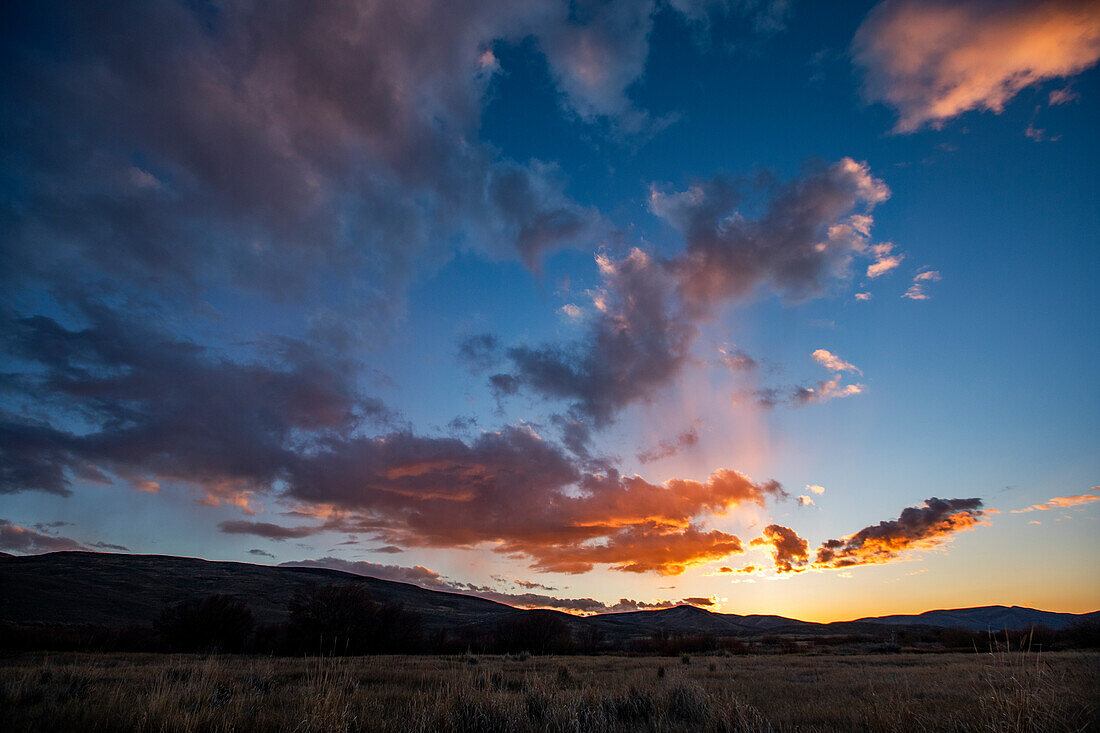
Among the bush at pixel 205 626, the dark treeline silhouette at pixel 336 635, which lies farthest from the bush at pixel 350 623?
the bush at pixel 205 626

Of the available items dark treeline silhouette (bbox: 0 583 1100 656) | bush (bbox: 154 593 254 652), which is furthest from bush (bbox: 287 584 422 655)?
bush (bbox: 154 593 254 652)

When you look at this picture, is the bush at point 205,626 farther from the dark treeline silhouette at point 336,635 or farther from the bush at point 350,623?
the bush at point 350,623

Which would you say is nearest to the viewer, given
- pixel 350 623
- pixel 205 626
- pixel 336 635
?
pixel 205 626

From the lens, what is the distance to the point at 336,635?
4838cm

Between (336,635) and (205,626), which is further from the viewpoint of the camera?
(336,635)

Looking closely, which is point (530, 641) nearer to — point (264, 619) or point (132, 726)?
point (132, 726)

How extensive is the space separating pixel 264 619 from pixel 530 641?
276 ft

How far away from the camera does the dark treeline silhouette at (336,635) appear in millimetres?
45562

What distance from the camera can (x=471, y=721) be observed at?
6.97m

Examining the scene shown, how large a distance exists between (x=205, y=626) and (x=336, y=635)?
12599 mm

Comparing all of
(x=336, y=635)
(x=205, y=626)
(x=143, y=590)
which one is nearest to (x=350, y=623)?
(x=336, y=635)

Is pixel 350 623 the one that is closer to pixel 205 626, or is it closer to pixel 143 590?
pixel 205 626

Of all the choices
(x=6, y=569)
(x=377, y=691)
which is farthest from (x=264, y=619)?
(x=377, y=691)

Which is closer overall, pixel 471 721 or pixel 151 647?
pixel 471 721
